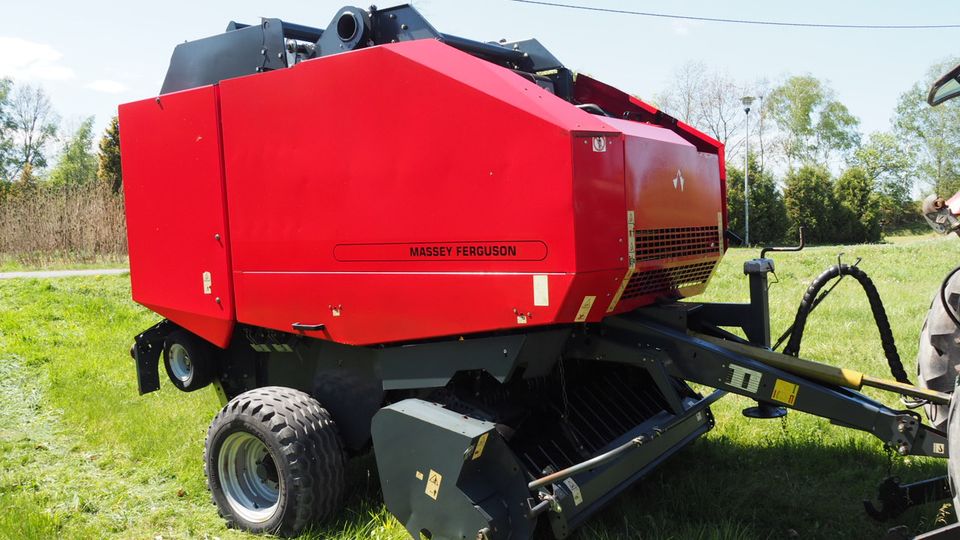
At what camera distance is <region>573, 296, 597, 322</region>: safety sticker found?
2906 millimetres

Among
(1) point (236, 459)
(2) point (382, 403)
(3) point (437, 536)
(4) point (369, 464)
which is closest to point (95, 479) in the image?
(1) point (236, 459)

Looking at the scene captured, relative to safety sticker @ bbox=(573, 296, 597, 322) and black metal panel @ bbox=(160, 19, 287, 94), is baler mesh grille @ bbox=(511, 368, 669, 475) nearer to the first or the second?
safety sticker @ bbox=(573, 296, 597, 322)

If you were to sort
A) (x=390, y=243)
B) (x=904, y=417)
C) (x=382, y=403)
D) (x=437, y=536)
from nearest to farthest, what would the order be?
(x=904, y=417), (x=437, y=536), (x=390, y=243), (x=382, y=403)

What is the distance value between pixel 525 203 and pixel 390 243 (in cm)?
74

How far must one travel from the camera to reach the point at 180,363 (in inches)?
184

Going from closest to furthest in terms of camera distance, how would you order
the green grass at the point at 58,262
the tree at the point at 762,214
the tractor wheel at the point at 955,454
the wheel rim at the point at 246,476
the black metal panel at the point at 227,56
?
the tractor wheel at the point at 955,454 → the wheel rim at the point at 246,476 → the black metal panel at the point at 227,56 → the green grass at the point at 58,262 → the tree at the point at 762,214

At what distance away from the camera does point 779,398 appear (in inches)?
119

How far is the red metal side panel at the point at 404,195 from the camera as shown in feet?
9.41

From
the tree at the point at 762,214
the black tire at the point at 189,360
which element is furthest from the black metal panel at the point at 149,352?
the tree at the point at 762,214

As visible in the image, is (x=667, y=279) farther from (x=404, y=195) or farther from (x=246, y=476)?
(x=246, y=476)

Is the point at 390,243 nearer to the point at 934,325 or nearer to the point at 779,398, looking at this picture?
the point at 779,398

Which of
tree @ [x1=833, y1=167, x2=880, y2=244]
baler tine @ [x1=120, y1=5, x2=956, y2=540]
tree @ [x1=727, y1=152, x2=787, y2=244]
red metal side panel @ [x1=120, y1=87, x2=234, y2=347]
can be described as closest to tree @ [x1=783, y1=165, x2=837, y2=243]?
tree @ [x1=833, y1=167, x2=880, y2=244]

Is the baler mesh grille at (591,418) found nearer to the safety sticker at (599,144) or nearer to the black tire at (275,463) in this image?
the black tire at (275,463)

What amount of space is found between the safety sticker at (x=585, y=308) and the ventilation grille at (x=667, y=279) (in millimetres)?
263
